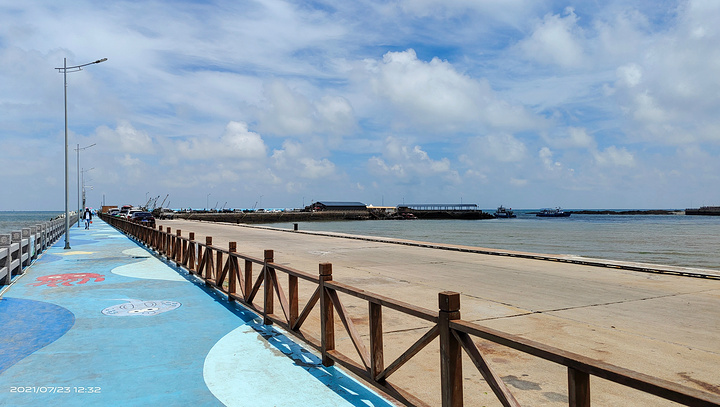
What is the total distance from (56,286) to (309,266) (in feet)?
24.2

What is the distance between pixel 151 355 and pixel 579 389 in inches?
227

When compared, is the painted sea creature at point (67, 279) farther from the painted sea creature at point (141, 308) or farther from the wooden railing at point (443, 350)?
the wooden railing at point (443, 350)

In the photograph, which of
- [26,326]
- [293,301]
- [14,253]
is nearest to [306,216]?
[14,253]

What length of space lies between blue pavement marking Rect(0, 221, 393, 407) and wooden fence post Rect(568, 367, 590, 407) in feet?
8.32

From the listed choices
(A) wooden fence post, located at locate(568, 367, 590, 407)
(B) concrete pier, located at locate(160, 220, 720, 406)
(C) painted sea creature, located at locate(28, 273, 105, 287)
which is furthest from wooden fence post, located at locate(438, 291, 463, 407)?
(C) painted sea creature, located at locate(28, 273, 105, 287)

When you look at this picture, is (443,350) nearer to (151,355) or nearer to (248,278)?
(151,355)

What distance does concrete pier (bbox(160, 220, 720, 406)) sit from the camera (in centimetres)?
559

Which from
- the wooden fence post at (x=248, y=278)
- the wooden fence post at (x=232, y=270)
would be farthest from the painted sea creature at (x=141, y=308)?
the wooden fence post at (x=248, y=278)

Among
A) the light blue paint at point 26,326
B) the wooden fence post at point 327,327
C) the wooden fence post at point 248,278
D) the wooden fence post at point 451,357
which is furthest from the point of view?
the wooden fence post at point 248,278

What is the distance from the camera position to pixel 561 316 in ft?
29.3

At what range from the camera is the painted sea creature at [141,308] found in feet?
30.4

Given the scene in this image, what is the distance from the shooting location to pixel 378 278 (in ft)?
45.2

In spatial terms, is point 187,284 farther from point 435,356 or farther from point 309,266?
point 435,356

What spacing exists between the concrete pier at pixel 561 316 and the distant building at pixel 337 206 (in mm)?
161814
